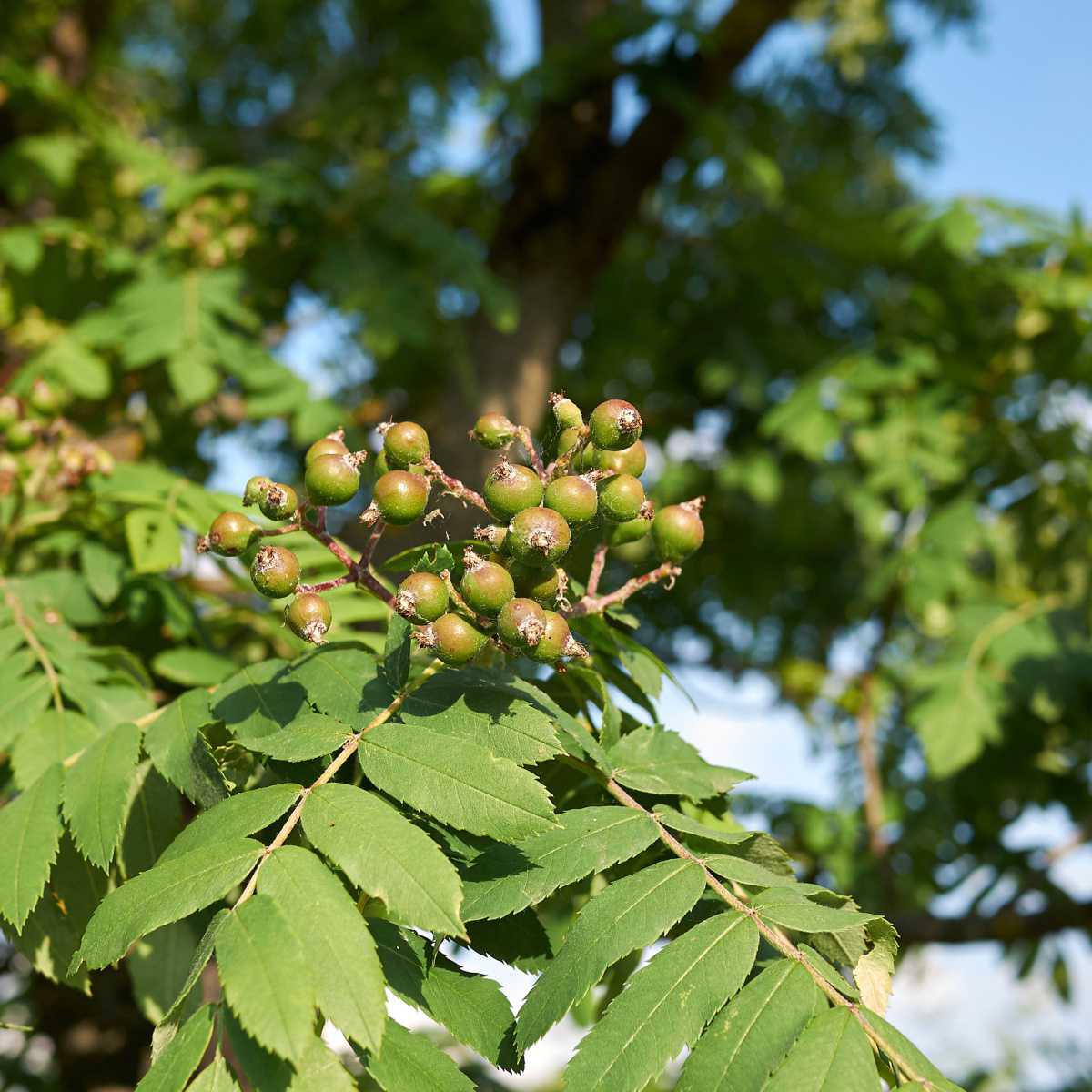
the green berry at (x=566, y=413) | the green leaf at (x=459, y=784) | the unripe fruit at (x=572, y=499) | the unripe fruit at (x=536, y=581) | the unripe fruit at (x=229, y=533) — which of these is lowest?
the green leaf at (x=459, y=784)

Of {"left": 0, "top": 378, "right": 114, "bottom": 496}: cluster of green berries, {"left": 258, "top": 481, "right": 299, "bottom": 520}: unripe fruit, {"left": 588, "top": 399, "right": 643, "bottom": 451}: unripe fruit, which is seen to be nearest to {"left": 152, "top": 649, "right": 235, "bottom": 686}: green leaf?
{"left": 0, "top": 378, "right": 114, "bottom": 496}: cluster of green berries

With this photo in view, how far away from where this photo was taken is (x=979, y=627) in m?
3.25

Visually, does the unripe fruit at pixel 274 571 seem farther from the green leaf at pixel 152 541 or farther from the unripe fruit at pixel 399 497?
the green leaf at pixel 152 541

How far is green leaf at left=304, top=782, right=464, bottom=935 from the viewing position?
37.7 inches

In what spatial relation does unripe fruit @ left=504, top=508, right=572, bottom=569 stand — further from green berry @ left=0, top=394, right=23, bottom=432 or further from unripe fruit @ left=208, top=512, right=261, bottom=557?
green berry @ left=0, top=394, right=23, bottom=432

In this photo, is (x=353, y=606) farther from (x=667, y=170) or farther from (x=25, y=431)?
(x=667, y=170)

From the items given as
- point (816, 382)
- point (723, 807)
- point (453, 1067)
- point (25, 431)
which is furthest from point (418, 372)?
point (453, 1067)

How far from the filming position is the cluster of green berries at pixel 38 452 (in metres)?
2.08

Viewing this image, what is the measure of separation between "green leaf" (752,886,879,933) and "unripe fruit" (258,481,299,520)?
26.3 inches

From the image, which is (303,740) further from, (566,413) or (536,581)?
(566,413)

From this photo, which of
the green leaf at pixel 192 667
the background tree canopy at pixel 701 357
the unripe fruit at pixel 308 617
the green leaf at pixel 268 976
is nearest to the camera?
the green leaf at pixel 268 976

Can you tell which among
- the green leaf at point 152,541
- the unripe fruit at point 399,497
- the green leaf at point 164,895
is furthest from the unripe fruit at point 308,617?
the green leaf at point 152,541

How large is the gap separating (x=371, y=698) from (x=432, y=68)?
5.93m

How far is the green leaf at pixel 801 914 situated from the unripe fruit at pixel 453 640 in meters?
0.41
